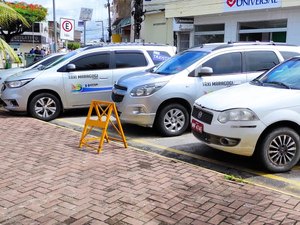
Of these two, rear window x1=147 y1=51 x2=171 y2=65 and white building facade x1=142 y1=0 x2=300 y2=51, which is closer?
rear window x1=147 y1=51 x2=171 y2=65

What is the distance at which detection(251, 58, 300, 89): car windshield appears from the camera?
6101 mm

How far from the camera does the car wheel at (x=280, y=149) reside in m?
5.68

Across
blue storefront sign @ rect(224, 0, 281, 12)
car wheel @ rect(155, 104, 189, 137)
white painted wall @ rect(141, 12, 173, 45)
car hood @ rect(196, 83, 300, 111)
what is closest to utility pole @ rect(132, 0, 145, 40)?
white painted wall @ rect(141, 12, 173, 45)

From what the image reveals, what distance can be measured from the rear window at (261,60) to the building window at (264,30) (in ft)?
30.8

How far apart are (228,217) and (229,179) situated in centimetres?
124

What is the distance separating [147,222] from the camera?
4102mm

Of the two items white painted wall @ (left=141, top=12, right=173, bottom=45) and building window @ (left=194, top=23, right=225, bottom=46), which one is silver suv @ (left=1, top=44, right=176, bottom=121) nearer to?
building window @ (left=194, top=23, right=225, bottom=46)

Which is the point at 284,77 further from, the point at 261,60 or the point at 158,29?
the point at 158,29

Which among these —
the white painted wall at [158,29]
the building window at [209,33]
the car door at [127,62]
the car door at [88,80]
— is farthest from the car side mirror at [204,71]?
the white painted wall at [158,29]

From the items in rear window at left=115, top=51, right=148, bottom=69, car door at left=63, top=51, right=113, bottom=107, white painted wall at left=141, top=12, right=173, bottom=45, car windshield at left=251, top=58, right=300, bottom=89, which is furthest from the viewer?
white painted wall at left=141, top=12, right=173, bottom=45

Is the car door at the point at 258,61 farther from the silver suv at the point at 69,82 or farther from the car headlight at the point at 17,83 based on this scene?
the car headlight at the point at 17,83

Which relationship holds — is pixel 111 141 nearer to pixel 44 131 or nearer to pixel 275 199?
pixel 44 131

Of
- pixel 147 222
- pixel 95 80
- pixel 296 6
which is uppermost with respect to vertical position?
pixel 296 6

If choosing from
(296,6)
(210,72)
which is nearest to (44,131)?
(210,72)
